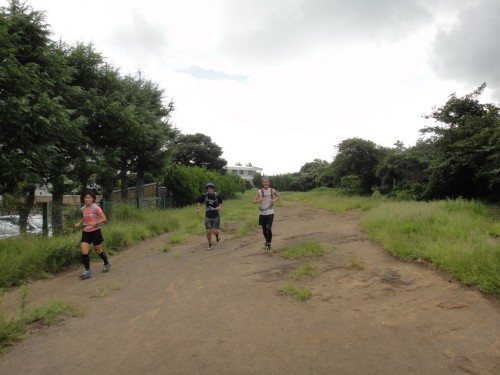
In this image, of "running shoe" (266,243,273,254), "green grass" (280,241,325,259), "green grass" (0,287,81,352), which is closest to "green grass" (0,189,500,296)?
"green grass" (280,241,325,259)

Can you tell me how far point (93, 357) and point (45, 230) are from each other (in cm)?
632

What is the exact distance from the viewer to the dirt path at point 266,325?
9.99 feet

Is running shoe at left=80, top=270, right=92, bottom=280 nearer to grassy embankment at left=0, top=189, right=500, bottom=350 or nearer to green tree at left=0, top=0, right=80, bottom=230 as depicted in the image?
grassy embankment at left=0, top=189, right=500, bottom=350

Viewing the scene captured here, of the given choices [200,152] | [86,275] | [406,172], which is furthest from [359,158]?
[200,152]

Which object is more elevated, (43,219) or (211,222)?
(43,219)

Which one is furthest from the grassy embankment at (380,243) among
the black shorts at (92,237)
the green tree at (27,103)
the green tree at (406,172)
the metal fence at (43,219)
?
the green tree at (406,172)

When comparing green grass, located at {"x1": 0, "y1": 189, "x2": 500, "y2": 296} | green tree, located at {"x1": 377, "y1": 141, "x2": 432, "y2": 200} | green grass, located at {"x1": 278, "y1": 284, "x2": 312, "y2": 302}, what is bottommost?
green grass, located at {"x1": 278, "y1": 284, "x2": 312, "y2": 302}

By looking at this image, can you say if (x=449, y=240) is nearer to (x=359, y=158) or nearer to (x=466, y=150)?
(x=466, y=150)

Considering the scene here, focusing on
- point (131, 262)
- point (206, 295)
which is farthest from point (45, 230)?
point (206, 295)

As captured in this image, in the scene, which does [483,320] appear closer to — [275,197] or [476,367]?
[476,367]

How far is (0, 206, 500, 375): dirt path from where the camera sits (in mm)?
3045

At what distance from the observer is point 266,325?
384cm

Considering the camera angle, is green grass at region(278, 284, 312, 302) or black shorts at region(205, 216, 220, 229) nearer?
green grass at region(278, 284, 312, 302)

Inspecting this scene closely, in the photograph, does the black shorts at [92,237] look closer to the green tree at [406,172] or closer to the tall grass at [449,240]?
the tall grass at [449,240]
